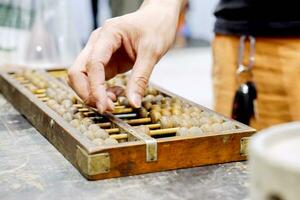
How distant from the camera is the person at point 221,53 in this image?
3.63 feet

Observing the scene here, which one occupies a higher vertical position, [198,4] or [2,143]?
[198,4]

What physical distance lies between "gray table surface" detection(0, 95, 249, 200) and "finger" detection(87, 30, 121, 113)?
142 mm

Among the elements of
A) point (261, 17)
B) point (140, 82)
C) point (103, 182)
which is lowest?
point (103, 182)

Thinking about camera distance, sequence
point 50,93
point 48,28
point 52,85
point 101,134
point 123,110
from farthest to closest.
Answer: point 48,28 → point 52,85 → point 50,93 → point 123,110 → point 101,134

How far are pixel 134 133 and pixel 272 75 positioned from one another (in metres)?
0.63

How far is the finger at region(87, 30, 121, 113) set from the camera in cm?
105

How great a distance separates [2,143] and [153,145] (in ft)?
1.10

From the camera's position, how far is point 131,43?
1181 millimetres

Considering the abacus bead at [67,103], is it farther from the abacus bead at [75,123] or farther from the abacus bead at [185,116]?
the abacus bead at [185,116]

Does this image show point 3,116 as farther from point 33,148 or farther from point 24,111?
point 33,148

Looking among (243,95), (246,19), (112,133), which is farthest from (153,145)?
(246,19)

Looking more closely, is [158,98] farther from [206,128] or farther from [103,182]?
[103,182]

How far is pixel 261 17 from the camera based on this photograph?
1393 millimetres

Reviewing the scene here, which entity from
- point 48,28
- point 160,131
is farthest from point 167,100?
point 48,28
